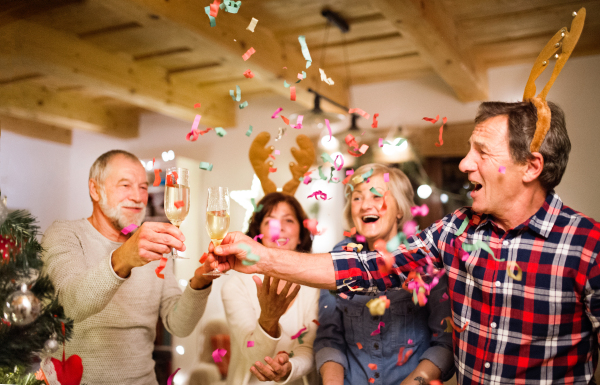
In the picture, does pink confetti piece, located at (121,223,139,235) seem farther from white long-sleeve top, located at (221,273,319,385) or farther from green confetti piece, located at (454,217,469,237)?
green confetti piece, located at (454,217,469,237)

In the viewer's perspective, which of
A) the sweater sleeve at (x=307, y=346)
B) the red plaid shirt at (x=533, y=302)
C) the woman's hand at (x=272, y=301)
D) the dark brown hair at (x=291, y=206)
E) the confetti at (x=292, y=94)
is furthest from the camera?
the dark brown hair at (x=291, y=206)

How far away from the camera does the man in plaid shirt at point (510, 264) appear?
1.24 meters

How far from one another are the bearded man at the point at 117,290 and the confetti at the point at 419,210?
32.9 inches

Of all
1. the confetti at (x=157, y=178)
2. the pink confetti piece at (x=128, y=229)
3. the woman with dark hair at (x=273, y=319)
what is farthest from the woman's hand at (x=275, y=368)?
the confetti at (x=157, y=178)

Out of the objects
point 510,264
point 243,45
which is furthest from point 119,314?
point 510,264

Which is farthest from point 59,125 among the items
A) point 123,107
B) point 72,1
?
point 72,1

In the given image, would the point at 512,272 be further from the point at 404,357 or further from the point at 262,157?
the point at 262,157

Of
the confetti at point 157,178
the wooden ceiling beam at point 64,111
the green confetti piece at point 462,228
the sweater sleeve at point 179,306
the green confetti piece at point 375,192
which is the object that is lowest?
the sweater sleeve at point 179,306

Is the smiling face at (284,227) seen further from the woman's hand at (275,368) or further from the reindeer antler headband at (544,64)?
the reindeer antler headband at (544,64)

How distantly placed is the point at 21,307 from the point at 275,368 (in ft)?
2.85

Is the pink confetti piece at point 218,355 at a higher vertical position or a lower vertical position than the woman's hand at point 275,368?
lower

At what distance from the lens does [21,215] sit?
156cm

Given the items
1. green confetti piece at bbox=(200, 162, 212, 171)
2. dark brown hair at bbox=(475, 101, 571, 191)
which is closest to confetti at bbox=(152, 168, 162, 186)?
green confetti piece at bbox=(200, 162, 212, 171)

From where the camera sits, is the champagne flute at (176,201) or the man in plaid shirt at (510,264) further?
the champagne flute at (176,201)
